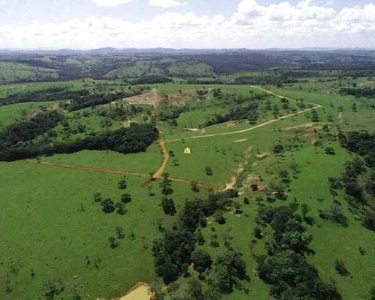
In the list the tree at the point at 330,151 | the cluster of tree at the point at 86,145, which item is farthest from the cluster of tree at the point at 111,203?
the tree at the point at 330,151

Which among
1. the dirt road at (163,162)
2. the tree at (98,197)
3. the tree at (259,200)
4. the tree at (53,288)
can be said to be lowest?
the tree at (53,288)

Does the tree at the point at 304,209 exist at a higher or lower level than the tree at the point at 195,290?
higher

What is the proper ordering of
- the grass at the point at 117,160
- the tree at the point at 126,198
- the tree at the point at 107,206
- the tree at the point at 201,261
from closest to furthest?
1. the tree at the point at 201,261
2. the tree at the point at 107,206
3. the tree at the point at 126,198
4. the grass at the point at 117,160

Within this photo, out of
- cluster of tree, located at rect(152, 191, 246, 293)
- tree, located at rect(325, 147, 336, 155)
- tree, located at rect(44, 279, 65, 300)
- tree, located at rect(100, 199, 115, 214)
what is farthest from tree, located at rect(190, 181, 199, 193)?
tree, located at rect(325, 147, 336, 155)

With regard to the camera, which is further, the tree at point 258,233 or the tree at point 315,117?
the tree at point 315,117

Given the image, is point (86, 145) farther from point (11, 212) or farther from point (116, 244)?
point (116, 244)

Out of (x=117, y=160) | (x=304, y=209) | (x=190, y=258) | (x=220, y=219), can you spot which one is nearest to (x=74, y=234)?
(x=190, y=258)

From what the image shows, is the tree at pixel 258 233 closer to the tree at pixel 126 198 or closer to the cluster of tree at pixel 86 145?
the tree at pixel 126 198
